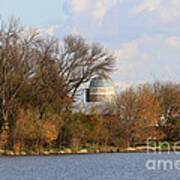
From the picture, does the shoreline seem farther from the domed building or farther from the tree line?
the domed building

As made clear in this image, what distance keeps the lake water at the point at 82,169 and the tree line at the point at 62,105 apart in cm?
827

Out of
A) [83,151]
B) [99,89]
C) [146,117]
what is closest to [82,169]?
[83,151]

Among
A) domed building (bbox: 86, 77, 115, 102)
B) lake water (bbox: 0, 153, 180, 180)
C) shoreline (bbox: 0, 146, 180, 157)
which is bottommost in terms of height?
lake water (bbox: 0, 153, 180, 180)

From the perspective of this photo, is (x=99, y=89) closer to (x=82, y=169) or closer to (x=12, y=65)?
(x=12, y=65)

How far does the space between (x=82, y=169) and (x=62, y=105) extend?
71.3 feet

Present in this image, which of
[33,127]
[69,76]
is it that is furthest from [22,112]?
[69,76]

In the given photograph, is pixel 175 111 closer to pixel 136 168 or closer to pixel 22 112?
pixel 22 112

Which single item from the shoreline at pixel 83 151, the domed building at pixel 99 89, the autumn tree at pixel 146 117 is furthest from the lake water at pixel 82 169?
the domed building at pixel 99 89

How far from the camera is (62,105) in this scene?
2448 inches

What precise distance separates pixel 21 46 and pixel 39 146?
10.3 meters

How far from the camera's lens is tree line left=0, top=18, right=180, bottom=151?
186ft

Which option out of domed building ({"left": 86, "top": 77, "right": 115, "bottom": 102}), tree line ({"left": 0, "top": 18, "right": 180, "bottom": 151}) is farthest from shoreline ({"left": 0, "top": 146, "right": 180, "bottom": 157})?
domed building ({"left": 86, "top": 77, "right": 115, "bottom": 102})

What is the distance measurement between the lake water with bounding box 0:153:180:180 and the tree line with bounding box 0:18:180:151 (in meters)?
8.27

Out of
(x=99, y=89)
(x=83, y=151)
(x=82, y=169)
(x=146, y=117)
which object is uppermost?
(x=99, y=89)
